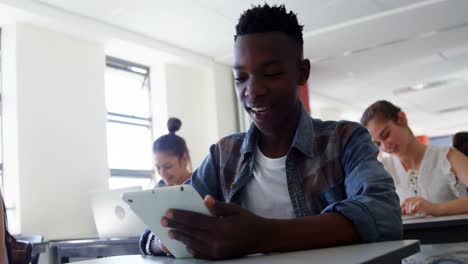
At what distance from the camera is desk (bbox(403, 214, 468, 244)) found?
177 centimetres

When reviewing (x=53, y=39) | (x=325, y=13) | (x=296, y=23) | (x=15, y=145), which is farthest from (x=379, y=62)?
(x=296, y=23)

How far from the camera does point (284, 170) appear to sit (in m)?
1.12

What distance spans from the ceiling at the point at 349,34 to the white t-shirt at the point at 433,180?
3.47ft

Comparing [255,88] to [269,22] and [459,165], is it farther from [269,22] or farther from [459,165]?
[459,165]

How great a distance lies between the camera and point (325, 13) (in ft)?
15.4

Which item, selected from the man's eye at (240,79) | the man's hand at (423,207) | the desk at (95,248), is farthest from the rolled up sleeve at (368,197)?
the desk at (95,248)

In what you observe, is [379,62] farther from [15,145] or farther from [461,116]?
[461,116]

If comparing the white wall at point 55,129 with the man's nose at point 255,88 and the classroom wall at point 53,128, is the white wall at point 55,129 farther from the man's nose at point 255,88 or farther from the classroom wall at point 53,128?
the man's nose at point 255,88

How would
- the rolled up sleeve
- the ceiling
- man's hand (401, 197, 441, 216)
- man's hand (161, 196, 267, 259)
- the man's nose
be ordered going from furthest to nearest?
the ceiling
man's hand (401, 197, 441, 216)
the man's nose
the rolled up sleeve
man's hand (161, 196, 267, 259)

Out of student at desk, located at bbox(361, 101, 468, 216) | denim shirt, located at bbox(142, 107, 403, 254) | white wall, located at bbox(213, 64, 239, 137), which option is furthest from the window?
denim shirt, located at bbox(142, 107, 403, 254)

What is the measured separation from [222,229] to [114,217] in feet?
8.12

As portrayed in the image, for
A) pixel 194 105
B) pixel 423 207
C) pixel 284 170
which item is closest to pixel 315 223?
pixel 284 170

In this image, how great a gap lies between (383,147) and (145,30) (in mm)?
2802

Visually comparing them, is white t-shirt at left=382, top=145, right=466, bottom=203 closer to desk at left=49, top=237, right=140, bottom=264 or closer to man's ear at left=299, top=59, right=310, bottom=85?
desk at left=49, top=237, right=140, bottom=264
